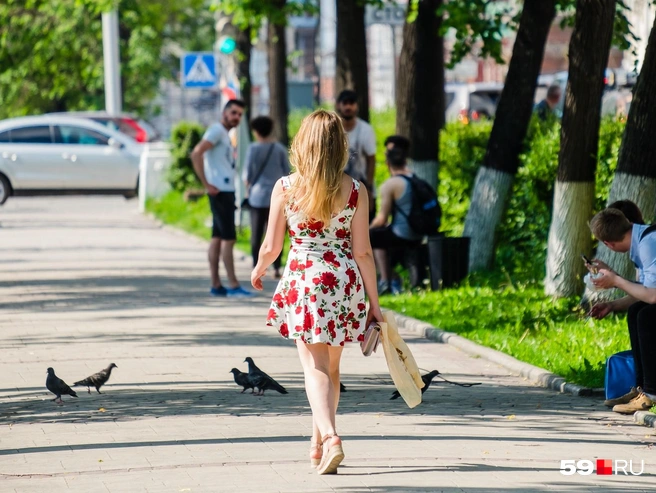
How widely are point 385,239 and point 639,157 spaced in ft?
10.6

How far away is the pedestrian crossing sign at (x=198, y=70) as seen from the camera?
22.9 meters

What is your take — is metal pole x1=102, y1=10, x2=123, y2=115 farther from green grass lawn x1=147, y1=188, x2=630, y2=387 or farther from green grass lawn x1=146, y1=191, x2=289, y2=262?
green grass lawn x1=147, y1=188, x2=630, y2=387

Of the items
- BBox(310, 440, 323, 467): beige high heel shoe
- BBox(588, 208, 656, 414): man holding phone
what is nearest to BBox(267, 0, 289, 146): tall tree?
BBox(588, 208, 656, 414): man holding phone

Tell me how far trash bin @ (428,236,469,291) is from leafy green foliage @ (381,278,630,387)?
15cm

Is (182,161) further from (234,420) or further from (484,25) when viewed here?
(234,420)

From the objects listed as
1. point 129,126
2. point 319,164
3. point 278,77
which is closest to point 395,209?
point 319,164

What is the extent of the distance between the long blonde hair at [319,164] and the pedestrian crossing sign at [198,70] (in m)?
16.7

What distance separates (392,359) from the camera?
658 cm

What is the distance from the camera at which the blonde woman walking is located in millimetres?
6371

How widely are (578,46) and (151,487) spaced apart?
7232mm

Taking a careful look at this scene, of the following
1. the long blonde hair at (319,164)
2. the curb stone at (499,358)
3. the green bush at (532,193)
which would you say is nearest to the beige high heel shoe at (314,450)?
the long blonde hair at (319,164)

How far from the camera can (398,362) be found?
21.7 ft

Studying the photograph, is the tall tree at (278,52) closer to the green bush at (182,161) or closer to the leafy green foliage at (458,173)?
the green bush at (182,161)

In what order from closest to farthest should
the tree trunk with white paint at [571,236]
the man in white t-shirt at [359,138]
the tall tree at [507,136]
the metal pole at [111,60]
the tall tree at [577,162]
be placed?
the tall tree at [577,162], the tree trunk with white paint at [571,236], the man in white t-shirt at [359,138], the tall tree at [507,136], the metal pole at [111,60]
